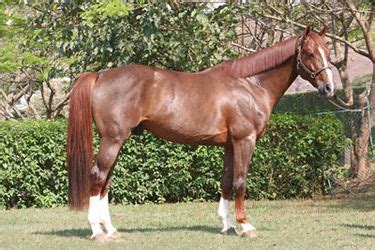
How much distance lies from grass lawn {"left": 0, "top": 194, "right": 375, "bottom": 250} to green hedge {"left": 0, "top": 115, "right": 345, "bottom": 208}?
468mm

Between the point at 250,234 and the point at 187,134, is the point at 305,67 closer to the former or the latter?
the point at 187,134

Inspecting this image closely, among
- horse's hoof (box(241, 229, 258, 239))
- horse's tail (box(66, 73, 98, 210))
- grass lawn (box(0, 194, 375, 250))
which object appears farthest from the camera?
horse's hoof (box(241, 229, 258, 239))

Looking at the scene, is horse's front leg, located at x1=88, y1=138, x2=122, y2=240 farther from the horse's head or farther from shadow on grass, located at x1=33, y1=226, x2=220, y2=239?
the horse's head

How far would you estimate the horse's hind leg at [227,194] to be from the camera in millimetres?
8453

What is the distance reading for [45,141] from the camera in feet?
41.8

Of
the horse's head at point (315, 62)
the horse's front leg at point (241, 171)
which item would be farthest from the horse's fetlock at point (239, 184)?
the horse's head at point (315, 62)

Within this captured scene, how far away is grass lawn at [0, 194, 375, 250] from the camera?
774cm

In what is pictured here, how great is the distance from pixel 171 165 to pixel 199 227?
371 cm

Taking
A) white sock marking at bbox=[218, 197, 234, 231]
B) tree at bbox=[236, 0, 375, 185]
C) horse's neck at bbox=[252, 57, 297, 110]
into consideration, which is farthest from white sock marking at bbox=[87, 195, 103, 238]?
tree at bbox=[236, 0, 375, 185]

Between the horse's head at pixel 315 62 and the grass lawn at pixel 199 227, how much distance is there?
179cm

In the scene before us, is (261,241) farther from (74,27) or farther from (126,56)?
(74,27)

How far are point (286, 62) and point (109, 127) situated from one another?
7.79 ft

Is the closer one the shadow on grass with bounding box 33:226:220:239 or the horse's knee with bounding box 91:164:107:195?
the horse's knee with bounding box 91:164:107:195

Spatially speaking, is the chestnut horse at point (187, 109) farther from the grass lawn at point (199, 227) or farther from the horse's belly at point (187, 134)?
the grass lawn at point (199, 227)
